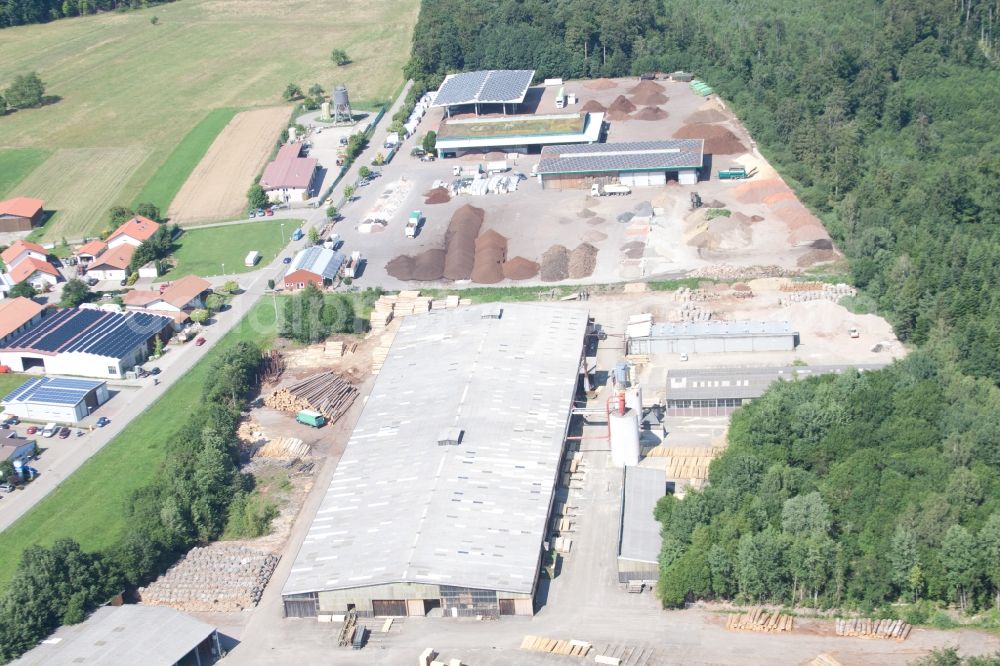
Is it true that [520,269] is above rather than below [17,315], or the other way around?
above

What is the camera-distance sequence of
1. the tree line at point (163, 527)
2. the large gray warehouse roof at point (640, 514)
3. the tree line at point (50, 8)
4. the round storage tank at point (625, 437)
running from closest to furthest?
the tree line at point (163, 527)
the large gray warehouse roof at point (640, 514)
the round storage tank at point (625, 437)
the tree line at point (50, 8)

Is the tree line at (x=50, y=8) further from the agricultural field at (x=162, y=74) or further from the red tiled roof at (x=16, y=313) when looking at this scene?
the red tiled roof at (x=16, y=313)

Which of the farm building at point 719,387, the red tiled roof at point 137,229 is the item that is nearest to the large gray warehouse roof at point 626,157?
the red tiled roof at point 137,229

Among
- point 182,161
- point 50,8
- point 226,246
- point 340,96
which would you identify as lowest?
point 226,246

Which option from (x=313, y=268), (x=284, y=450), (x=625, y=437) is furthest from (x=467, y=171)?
(x=625, y=437)

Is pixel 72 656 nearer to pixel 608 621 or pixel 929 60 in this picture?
pixel 608 621

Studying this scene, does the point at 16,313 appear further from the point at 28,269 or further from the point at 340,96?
the point at 340,96
